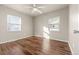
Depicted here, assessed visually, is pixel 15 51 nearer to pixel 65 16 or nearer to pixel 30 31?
pixel 30 31

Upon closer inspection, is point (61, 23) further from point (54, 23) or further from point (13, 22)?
point (13, 22)

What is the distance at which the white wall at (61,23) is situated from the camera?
150cm

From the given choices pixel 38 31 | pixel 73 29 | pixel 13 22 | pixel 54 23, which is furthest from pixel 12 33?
pixel 73 29

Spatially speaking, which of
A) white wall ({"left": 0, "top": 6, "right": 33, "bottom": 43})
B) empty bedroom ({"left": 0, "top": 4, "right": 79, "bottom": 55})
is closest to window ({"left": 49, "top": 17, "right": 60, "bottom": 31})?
empty bedroom ({"left": 0, "top": 4, "right": 79, "bottom": 55})

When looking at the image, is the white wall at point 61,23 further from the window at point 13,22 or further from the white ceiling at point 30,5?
the window at point 13,22

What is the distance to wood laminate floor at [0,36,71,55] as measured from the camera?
58.7 inches

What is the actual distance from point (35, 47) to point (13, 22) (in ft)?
1.54

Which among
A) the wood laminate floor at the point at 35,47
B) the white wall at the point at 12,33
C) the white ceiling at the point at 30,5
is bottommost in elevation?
the wood laminate floor at the point at 35,47

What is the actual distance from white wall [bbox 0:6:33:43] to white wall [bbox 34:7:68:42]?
0.11m

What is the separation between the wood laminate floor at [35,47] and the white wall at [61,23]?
0.07 metres

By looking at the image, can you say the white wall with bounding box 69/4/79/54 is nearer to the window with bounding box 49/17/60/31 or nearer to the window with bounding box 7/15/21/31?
the window with bounding box 49/17/60/31

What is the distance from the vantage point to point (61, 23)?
59.9 inches

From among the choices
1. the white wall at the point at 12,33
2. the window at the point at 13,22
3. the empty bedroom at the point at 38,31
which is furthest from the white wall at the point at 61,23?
the window at the point at 13,22
